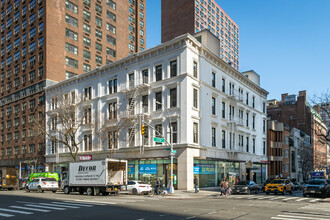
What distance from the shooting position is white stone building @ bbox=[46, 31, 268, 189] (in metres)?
35.8

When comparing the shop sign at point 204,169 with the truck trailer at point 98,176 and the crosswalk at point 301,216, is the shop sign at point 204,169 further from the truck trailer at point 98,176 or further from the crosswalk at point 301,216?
the crosswalk at point 301,216

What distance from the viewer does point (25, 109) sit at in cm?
6103

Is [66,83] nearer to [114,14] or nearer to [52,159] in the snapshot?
[52,159]

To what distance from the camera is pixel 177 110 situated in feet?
118

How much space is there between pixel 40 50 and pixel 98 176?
129ft

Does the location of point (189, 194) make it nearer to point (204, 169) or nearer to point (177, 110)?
point (204, 169)

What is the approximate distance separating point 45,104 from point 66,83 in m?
7.02

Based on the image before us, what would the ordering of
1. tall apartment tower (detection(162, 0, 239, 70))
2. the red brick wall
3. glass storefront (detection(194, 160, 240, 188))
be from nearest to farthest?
glass storefront (detection(194, 160, 240, 188)), tall apartment tower (detection(162, 0, 239, 70)), the red brick wall

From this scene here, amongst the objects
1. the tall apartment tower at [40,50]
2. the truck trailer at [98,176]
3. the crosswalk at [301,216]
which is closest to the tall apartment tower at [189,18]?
the tall apartment tower at [40,50]

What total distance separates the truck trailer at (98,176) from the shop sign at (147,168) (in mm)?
8697

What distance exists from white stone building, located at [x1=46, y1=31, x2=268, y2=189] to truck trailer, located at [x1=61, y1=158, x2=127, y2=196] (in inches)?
299

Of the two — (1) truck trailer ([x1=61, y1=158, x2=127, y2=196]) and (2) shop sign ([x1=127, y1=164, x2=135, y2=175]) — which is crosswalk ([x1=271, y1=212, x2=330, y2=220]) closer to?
(1) truck trailer ([x1=61, y1=158, x2=127, y2=196])

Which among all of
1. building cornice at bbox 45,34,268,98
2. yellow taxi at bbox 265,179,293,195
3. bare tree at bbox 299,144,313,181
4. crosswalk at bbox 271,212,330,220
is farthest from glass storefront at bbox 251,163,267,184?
crosswalk at bbox 271,212,330,220

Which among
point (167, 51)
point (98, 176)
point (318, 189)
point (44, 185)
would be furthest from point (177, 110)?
point (44, 185)
